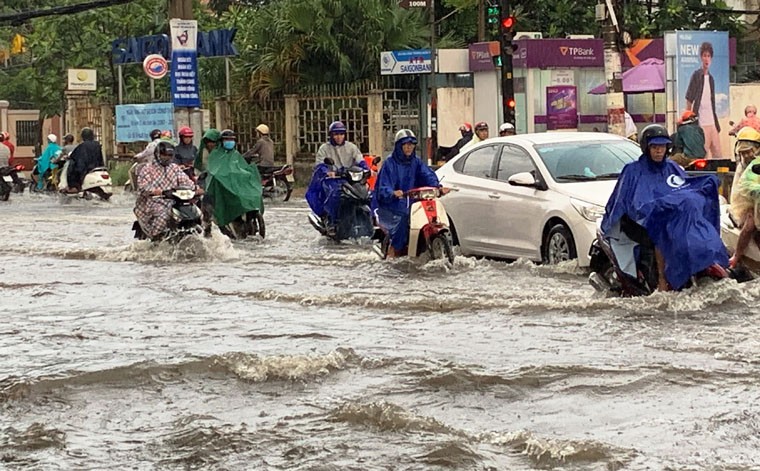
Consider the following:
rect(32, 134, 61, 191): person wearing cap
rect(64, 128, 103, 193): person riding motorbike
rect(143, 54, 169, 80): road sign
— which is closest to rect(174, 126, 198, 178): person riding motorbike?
rect(64, 128, 103, 193): person riding motorbike

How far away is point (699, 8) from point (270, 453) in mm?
32911

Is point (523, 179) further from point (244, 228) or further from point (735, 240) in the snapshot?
point (244, 228)

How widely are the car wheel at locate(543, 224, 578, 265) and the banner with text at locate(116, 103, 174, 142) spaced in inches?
990

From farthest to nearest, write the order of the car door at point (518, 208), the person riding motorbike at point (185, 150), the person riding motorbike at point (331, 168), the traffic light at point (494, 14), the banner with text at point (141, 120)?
the banner with text at point (141, 120) → the traffic light at point (494, 14) → the person riding motorbike at point (185, 150) → the person riding motorbike at point (331, 168) → the car door at point (518, 208)

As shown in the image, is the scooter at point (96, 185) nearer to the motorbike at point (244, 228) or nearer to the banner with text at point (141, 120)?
the banner with text at point (141, 120)

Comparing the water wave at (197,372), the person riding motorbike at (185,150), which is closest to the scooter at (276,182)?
the person riding motorbike at (185,150)

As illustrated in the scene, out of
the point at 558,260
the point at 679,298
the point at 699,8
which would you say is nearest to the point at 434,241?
the point at 558,260

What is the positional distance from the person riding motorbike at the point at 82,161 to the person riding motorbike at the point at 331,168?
37.2 feet

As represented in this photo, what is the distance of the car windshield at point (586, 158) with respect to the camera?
14086 millimetres

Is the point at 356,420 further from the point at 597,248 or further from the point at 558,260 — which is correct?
the point at 558,260

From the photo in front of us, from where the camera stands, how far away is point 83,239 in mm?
20094

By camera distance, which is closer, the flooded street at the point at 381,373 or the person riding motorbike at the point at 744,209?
the flooded street at the point at 381,373

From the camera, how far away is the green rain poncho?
61.7 ft

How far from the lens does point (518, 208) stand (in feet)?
47.1
